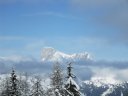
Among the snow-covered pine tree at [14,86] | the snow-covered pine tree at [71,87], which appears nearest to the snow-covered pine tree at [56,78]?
the snow-covered pine tree at [14,86]

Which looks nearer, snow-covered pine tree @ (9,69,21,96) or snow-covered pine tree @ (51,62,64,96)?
snow-covered pine tree @ (9,69,21,96)

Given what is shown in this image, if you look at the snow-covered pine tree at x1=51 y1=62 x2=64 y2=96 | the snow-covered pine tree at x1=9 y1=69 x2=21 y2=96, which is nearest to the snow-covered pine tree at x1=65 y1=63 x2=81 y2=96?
the snow-covered pine tree at x1=9 y1=69 x2=21 y2=96

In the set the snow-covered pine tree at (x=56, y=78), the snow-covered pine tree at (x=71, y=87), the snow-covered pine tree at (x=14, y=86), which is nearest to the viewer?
the snow-covered pine tree at (x=71, y=87)

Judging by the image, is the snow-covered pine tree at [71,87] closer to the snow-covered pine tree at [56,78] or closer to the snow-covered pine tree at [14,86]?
the snow-covered pine tree at [14,86]

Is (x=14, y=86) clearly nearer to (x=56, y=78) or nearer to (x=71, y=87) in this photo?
(x=71, y=87)

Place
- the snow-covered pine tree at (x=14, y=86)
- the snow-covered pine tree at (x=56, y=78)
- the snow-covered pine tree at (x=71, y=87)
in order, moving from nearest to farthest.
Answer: the snow-covered pine tree at (x=71, y=87), the snow-covered pine tree at (x=14, y=86), the snow-covered pine tree at (x=56, y=78)

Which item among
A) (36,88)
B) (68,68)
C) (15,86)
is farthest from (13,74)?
(36,88)

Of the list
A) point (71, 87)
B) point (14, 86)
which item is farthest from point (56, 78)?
point (71, 87)

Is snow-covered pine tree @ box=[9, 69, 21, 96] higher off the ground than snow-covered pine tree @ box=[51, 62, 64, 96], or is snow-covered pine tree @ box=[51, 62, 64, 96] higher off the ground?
snow-covered pine tree @ box=[51, 62, 64, 96]

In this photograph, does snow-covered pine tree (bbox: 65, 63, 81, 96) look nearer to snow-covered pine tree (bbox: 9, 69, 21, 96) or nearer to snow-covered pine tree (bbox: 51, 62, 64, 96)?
snow-covered pine tree (bbox: 9, 69, 21, 96)

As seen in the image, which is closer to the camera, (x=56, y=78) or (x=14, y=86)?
(x=14, y=86)

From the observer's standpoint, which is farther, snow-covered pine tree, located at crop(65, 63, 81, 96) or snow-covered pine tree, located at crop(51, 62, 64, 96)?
snow-covered pine tree, located at crop(51, 62, 64, 96)

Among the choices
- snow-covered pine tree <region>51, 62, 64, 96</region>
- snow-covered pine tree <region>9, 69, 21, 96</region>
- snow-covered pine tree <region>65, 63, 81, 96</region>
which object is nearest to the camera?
snow-covered pine tree <region>65, 63, 81, 96</region>

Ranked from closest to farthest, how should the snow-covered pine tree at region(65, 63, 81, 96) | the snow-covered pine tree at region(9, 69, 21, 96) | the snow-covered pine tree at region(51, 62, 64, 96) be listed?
1. the snow-covered pine tree at region(65, 63, 81, 96)
2. the snow-covered pine tree at region(9, 69, 21, 96)
3. the snow-covered pine tree at region(51, 62, 64, 96)
